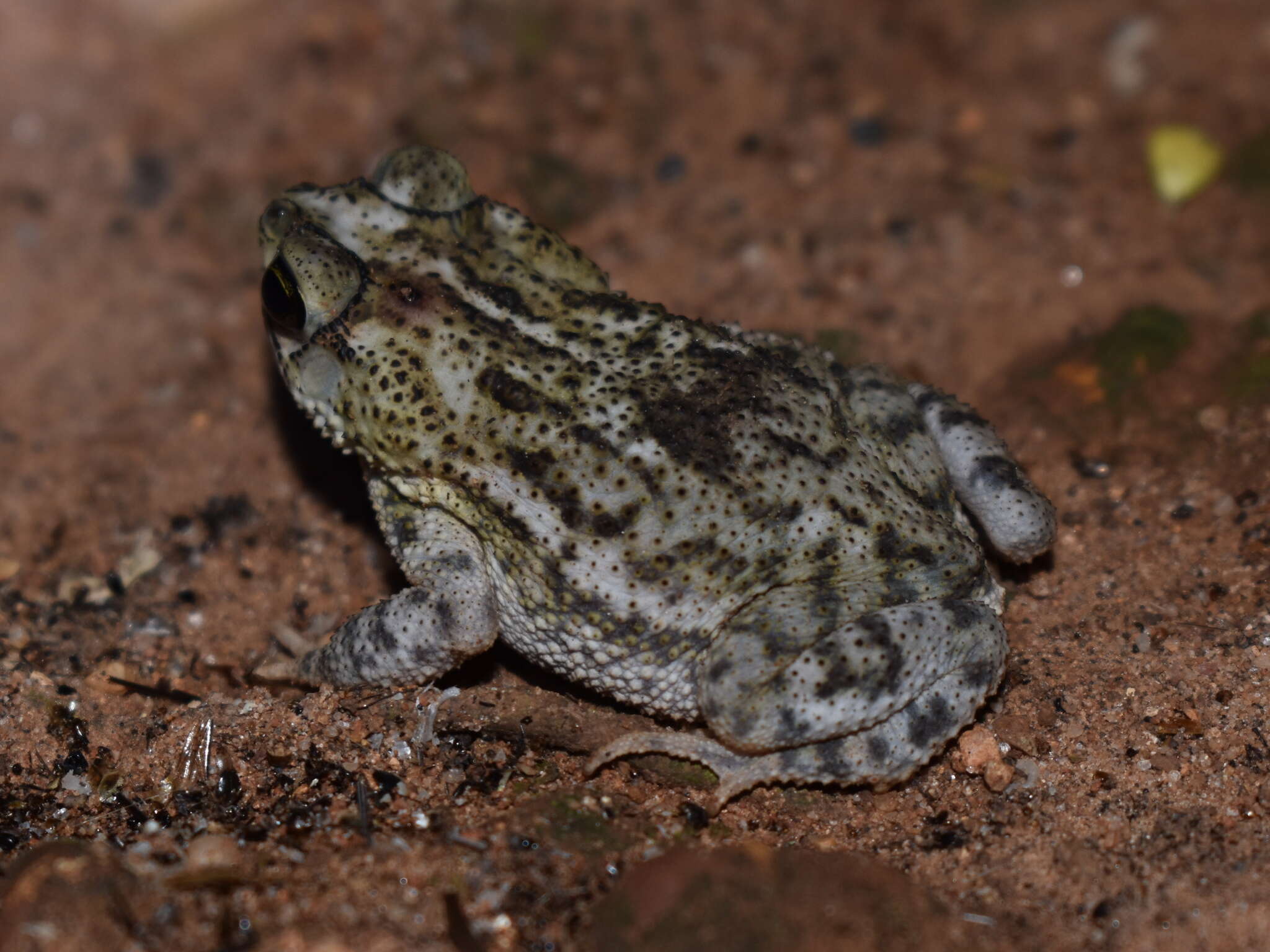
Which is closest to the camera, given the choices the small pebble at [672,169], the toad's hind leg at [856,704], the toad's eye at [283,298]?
the toad's hind leg at [856,704]

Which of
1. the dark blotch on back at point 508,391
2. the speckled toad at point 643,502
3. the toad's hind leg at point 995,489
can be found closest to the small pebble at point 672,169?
the speckled toad at point 643,502

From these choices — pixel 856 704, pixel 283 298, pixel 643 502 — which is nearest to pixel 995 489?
pixel 856 704

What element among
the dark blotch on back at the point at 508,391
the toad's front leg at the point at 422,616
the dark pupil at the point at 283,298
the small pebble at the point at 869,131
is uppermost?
the small pebble at the point at 869,131

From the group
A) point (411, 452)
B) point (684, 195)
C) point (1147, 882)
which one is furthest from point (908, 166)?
point (1147, 882)

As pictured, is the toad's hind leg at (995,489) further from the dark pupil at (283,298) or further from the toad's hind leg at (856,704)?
the dark pupil at (283,298)

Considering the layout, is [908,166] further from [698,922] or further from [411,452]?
[698,922]

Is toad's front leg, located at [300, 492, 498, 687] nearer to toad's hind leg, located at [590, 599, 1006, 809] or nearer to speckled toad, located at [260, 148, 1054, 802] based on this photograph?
speckled toad, located at [260, 148, 1054, 802]
